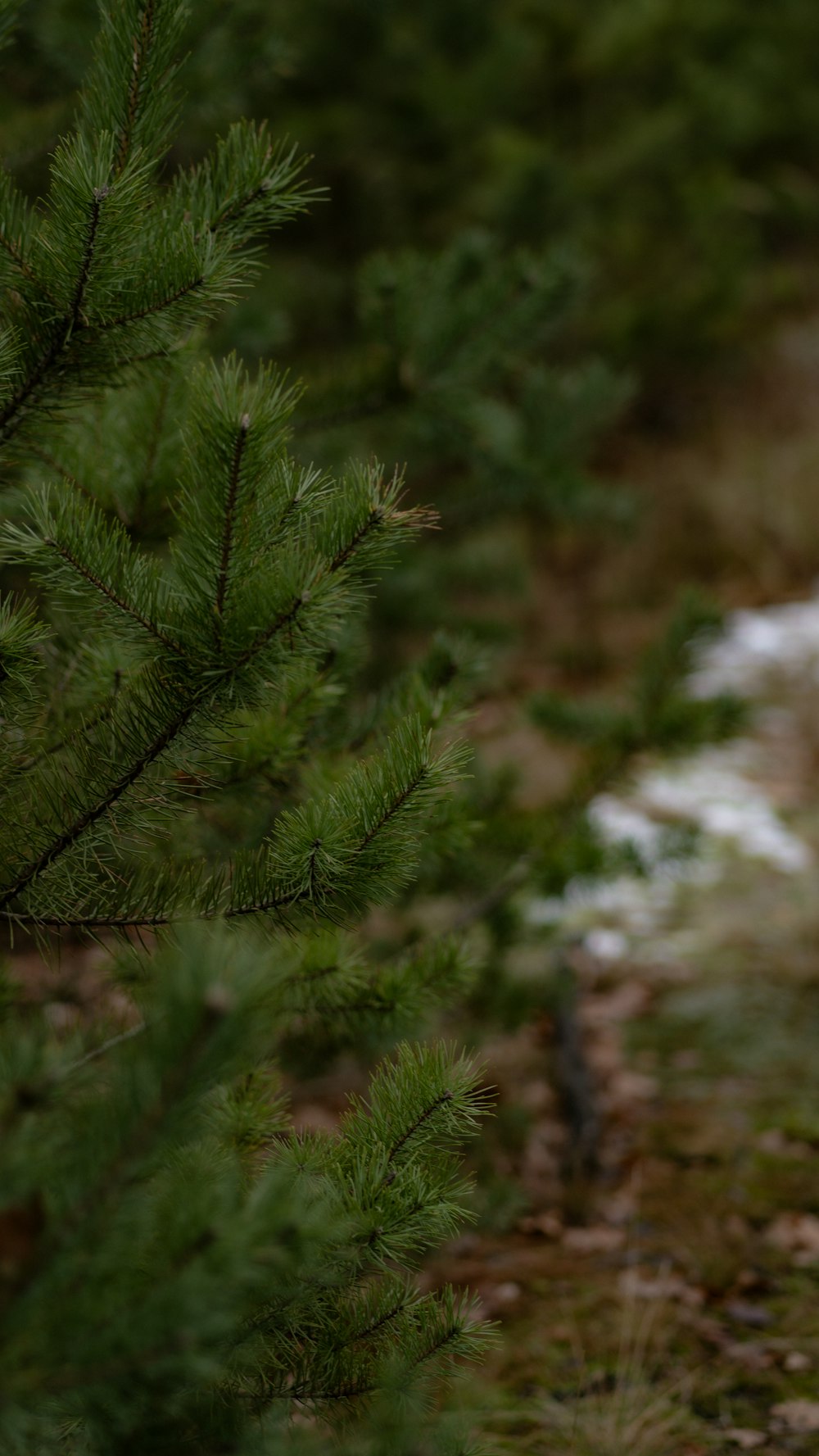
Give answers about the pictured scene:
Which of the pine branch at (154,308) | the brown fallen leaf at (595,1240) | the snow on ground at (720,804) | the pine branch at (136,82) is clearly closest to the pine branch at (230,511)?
the pine branch at (154,308)

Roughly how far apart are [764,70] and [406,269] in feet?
28.6

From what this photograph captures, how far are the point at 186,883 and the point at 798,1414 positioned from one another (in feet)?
5.05

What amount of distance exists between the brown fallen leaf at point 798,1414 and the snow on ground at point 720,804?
105 cm

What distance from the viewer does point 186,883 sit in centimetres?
117

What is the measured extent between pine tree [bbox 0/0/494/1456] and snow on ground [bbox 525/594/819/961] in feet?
4.61

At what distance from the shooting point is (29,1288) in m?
0.72

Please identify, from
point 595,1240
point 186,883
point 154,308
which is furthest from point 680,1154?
point 154,308

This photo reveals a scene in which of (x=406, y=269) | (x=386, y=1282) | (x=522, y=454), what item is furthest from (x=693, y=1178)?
(x=406, y=269)

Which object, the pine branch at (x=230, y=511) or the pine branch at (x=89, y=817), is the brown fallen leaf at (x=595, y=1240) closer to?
the pine branch at (x=89, y=817)

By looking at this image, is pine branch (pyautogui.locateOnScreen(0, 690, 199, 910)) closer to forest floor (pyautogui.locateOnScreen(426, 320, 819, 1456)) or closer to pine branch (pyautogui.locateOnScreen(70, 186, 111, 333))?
pine branch (pyautogui.locateOnScreen(70, 186, 111, 333))

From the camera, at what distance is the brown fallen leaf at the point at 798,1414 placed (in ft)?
5.61

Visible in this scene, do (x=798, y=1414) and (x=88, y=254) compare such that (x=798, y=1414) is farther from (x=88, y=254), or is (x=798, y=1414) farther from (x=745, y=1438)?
(x=88, y=254)

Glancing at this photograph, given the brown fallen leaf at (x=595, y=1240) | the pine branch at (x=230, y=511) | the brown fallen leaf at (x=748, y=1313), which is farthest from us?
the brown fallen leaf at (x=595, y=1240)

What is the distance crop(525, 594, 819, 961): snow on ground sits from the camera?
3807mm
